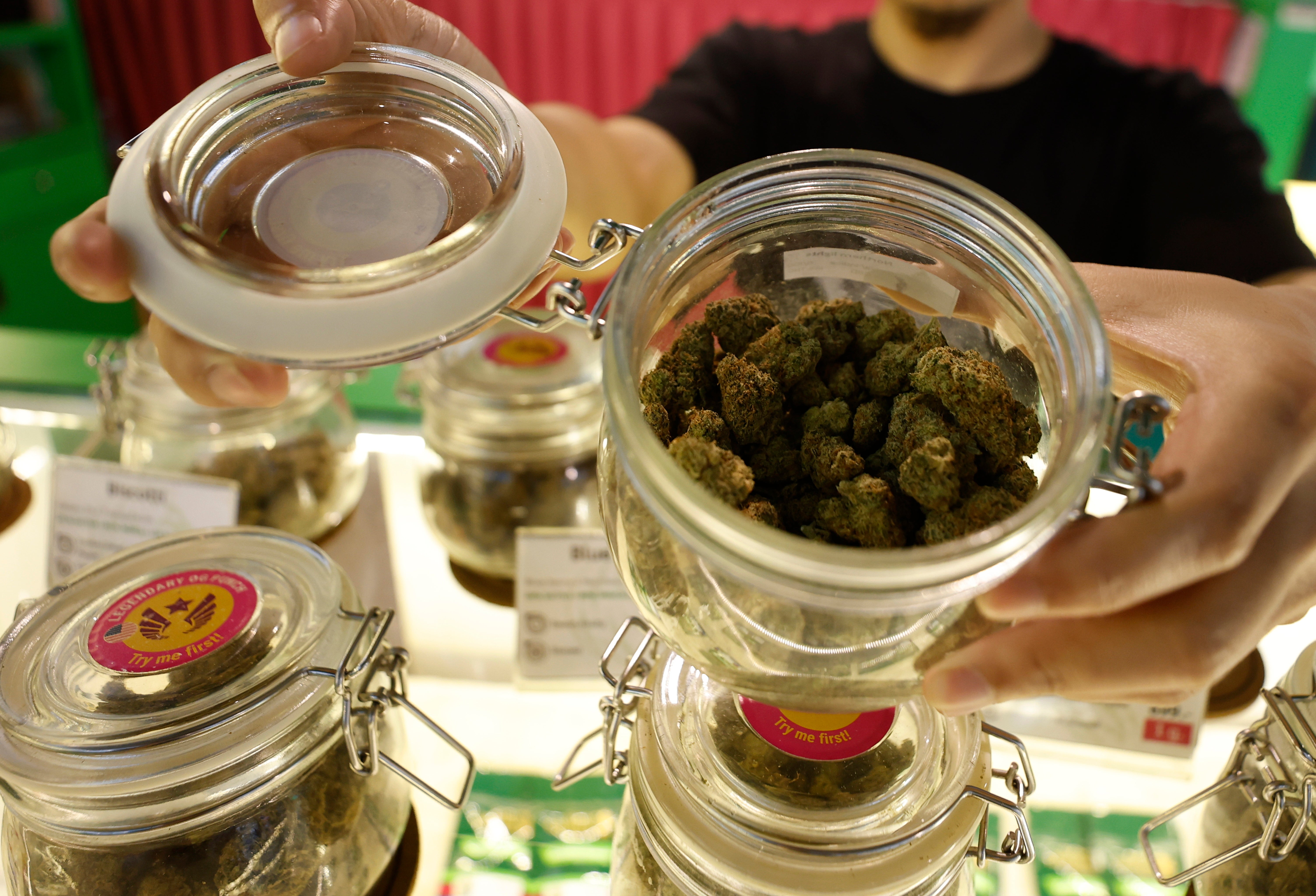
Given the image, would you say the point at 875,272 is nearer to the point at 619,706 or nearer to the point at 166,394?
the point at 619,706

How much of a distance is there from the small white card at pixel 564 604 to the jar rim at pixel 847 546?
0.98 ft

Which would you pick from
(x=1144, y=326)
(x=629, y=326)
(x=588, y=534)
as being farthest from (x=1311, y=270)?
(x=629, y=326)

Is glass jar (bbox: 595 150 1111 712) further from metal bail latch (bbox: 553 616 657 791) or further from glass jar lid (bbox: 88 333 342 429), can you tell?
glass jar lid (bbox: 88 333 342 429)

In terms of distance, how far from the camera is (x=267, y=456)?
79 cm

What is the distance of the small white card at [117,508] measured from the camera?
2.24ft

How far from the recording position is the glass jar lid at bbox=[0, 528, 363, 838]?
0.41m

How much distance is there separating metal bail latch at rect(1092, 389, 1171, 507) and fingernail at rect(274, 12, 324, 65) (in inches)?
16.3

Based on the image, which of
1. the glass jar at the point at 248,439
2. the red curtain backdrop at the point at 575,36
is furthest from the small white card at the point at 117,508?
the red curtain backdrop at the point at 575,36

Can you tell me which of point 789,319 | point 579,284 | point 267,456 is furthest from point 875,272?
point 267,456

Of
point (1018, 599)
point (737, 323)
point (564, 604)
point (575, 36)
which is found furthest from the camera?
point (575, 36)

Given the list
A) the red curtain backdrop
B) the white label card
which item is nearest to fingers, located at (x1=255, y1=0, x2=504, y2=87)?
the white label card

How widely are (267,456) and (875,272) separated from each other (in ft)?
1.92

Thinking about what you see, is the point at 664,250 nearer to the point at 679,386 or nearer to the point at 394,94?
the point at 679,386

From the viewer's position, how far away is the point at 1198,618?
0.35 meters
